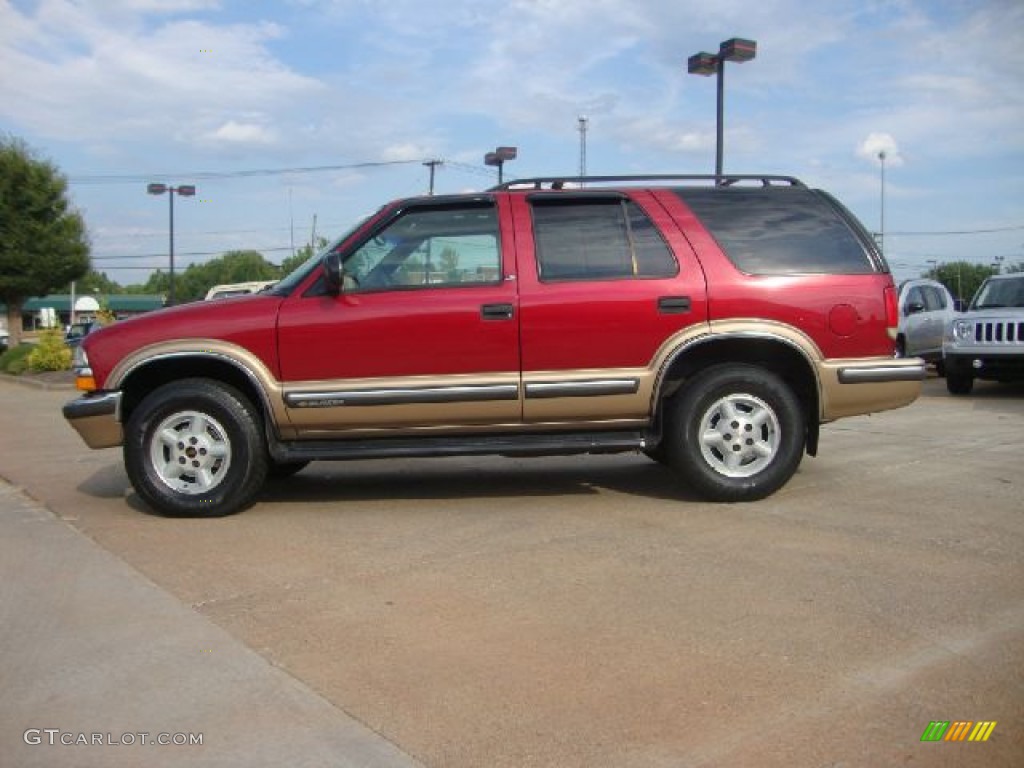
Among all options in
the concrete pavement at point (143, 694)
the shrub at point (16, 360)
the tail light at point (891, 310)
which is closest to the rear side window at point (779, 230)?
the tail light at point (891, 310)

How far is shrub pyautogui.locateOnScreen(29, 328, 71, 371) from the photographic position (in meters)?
22.1

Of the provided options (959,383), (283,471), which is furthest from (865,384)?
(959,383)

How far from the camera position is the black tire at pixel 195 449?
18.2 ft

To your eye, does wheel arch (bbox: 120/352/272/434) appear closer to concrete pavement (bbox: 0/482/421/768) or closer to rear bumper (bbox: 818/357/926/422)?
concrete pavement (bbox: 0/482/421/768)

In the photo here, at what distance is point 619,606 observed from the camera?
3943mm

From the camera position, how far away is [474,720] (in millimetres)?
2975

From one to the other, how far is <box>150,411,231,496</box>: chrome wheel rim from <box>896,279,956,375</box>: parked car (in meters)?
12.6

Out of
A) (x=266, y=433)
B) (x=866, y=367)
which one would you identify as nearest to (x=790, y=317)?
(x=866, y=367)

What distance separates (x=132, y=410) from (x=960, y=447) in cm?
661

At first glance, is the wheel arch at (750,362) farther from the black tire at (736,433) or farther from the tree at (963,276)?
the tree at (963,276)

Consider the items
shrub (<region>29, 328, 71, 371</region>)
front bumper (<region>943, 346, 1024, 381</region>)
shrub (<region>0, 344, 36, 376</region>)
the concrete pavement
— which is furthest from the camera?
shrub (<region>0, 344, 36, 376</region>)

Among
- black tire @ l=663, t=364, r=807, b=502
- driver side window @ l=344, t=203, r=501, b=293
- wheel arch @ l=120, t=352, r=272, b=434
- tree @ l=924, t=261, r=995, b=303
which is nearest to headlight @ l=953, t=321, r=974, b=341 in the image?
black tire @ l=663, t=364, r=807, b=502

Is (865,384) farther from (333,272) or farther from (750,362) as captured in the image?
(333,272)

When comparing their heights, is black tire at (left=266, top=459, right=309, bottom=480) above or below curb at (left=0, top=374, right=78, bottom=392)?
above
